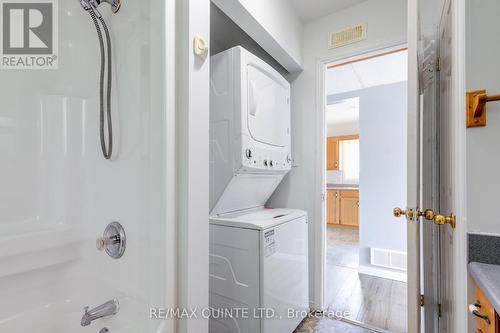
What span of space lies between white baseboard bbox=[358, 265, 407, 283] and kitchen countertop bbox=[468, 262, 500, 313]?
2.32 metres

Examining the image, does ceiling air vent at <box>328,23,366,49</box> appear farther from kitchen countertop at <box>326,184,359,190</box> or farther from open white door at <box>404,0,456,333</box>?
kitchen countertop at <box>326,184,359,190</box>

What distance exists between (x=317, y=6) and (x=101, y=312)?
259 cm

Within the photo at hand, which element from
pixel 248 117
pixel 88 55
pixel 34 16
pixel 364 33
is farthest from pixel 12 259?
pixel 364 33

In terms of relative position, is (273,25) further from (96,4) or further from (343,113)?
(343,113)

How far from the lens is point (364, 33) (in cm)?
207

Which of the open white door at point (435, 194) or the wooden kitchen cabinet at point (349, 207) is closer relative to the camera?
the open white door at point (435, 194)

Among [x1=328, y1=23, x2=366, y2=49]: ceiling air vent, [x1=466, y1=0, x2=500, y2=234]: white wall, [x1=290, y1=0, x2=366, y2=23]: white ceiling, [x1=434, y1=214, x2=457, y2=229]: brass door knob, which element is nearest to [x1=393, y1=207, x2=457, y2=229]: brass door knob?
[x1=434, y1=214, x2=457, y2=229]: brass door knob

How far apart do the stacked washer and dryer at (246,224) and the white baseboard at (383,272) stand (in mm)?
1585

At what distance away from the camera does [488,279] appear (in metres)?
0.85

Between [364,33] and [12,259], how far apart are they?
270cm

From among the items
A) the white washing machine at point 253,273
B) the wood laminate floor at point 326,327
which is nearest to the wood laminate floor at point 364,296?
the wood laminate floor at point 326,327

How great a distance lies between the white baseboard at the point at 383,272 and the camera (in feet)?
9.71

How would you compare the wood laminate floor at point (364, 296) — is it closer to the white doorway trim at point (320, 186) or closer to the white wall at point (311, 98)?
the white doorway trim at point (320, 186)

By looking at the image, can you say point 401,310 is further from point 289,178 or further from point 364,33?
point 364,33
